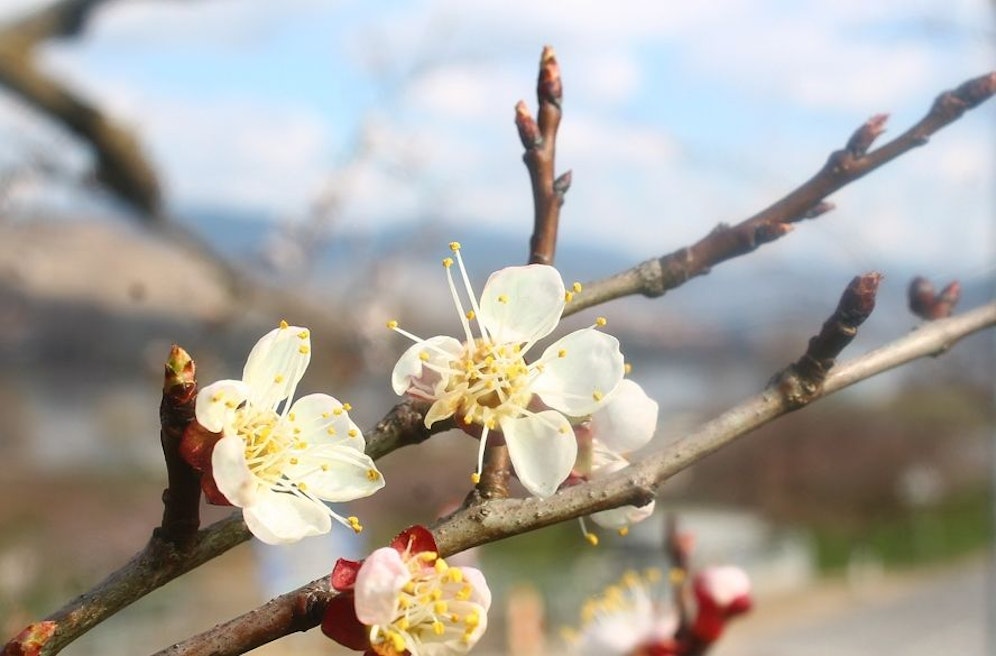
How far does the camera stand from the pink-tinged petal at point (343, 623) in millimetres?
360

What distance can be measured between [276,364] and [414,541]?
91 millimetres

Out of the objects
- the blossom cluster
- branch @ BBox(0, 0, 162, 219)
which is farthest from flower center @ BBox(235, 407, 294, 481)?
branch @ BBox(0, 0, 162, 219)

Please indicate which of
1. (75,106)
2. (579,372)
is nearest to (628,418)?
(579,372)

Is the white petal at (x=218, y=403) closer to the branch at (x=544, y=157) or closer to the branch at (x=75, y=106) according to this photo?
the branch at (x=544, y=157)

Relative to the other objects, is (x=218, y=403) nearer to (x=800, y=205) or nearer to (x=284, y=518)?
(x=284, y=518)

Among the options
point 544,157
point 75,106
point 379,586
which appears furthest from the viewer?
point 75,106

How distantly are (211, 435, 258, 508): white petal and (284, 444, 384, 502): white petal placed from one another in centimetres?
3

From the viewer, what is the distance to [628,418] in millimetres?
432

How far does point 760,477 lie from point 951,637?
10.6 ft

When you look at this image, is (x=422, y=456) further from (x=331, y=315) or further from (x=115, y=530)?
(x=115, y=530)

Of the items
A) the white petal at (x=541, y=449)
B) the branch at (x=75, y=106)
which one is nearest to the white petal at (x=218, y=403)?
the white petal at (x=541, y=449)

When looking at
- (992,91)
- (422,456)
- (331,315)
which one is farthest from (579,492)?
(422,456)

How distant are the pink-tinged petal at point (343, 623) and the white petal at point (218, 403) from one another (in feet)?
0.24

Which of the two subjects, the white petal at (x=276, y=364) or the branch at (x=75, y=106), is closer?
the white petal at (x=276, y=364)
